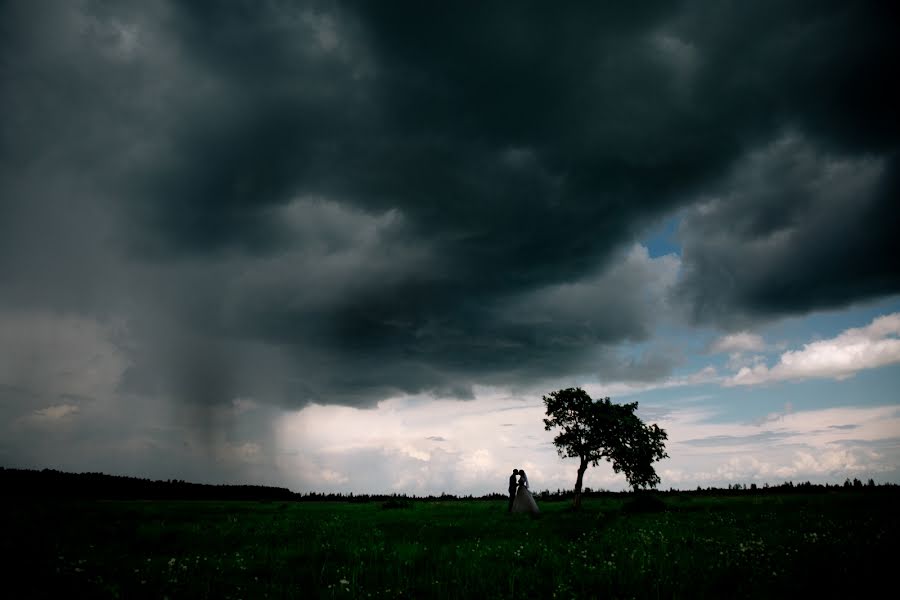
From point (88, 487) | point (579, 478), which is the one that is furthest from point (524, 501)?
point (88, 487)

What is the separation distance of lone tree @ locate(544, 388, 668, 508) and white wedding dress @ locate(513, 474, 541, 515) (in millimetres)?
16604

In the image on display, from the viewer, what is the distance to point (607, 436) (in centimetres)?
4850

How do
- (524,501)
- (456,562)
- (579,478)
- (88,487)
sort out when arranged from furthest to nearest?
(88,487) → (579,478) → (524,501) → (456,562)

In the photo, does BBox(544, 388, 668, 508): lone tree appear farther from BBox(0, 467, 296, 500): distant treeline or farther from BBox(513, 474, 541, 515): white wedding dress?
BBox(0, 467, 296, 500): distant treeline

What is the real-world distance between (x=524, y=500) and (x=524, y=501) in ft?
0.22

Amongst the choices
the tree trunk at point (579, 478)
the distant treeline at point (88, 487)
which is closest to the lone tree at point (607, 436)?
the tree trunk at point (579, 478)

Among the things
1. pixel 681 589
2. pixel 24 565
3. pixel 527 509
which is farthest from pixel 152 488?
pixel 681 589

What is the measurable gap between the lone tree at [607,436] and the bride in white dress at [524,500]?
16.6 metres

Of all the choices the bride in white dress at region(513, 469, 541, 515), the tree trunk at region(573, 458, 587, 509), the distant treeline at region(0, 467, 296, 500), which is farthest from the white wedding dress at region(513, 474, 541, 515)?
the distant treeline at region(0, 467, 296, 500)

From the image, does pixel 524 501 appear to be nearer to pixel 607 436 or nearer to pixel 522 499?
pixel 522 499

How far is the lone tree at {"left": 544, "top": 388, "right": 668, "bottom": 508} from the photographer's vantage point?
47.7m

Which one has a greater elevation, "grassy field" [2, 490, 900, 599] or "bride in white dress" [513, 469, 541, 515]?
"grassy field" [2, 490, 900, 599]

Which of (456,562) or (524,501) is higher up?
(456,562)

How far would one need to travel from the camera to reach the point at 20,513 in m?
21.3
